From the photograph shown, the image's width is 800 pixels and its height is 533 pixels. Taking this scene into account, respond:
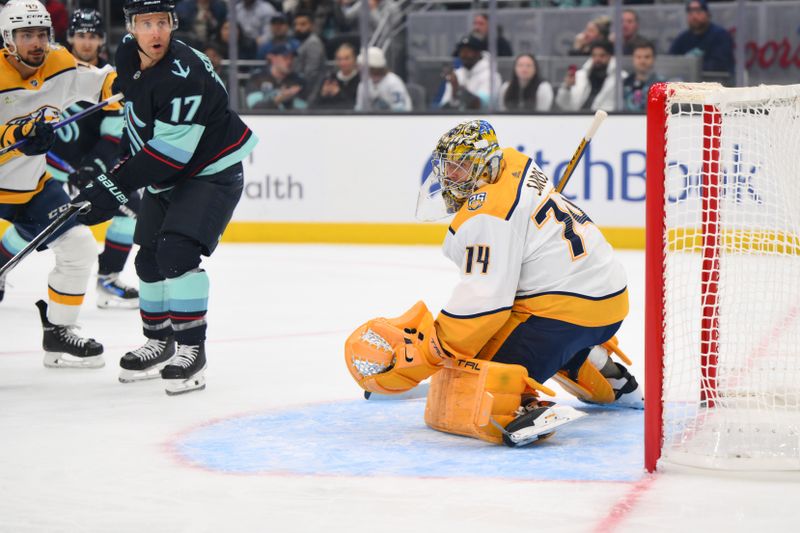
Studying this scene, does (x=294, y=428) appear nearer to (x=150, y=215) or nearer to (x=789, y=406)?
(x=150, y=215)

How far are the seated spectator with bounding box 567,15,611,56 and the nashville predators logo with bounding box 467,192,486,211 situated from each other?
16.1 feet

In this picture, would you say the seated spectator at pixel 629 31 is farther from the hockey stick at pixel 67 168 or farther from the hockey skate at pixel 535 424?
the hockey skate at pixel 535 424

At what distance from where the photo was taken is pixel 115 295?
221 inches

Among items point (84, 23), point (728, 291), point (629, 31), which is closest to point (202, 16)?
point (84, 23)

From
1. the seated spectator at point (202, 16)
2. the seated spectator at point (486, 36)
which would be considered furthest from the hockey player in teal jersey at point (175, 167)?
the seated spectator at point (202, 16)

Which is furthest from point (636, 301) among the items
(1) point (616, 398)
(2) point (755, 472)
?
(2) point (755, 472)

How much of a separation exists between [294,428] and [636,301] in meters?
2.66

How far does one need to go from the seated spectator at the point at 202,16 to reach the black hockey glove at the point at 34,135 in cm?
440

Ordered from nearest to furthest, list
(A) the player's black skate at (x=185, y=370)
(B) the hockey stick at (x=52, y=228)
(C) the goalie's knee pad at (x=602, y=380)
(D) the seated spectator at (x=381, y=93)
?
(C) the goalie's knee pad at (x=602, y=380) < (A) the player's black skate at (x=185, y=370) < (B) the hockey stick at (x=52, y=228) < (D) the seated spectator at (x=381, y=93)

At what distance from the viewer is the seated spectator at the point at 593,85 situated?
767cm

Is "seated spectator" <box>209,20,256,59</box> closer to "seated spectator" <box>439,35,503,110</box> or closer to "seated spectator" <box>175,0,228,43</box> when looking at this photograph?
"seated spectator" <box>175,0,228,43</box>

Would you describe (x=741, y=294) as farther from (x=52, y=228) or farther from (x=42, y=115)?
(x=42, y=115)

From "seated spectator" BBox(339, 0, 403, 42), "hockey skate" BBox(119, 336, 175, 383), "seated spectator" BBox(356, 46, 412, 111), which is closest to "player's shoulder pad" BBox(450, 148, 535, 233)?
"hockey skate" BBox(119, 336, 175, 383)

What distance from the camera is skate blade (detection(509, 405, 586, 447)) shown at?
3033 mm
